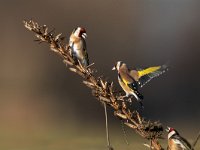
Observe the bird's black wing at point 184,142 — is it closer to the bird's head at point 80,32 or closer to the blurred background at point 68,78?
the bird's head at point 80,32

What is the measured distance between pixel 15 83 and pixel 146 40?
166cm

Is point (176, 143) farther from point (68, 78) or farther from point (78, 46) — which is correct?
point (68, 78)

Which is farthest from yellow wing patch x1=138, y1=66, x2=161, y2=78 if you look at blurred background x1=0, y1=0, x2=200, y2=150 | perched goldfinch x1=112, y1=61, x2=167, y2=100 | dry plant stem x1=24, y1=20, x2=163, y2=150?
blurred background x1=0, y1=0, x2=200, y2=150

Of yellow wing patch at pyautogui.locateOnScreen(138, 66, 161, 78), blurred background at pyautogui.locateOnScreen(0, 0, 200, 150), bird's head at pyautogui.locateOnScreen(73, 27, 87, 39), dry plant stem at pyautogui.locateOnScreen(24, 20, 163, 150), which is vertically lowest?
dry plant stem at pyautogui.locateOnScreen(24, 20, 163, 150)

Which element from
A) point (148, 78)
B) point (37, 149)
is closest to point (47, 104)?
point (37, 149)

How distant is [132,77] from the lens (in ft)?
3.01

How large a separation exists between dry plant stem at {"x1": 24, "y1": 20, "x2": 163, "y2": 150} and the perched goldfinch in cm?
5

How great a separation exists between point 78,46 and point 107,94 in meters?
0.17

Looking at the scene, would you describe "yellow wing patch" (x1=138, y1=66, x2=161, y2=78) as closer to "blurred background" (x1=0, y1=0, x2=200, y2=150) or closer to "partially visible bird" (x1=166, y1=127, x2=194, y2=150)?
"partially visible bird" (x1=166, y1=127, x2=194, y2=150)

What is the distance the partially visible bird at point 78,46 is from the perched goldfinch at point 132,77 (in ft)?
0.13

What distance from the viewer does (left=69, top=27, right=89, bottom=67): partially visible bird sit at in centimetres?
87

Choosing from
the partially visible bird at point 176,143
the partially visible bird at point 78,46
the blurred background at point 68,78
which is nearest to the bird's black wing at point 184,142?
the partially visible bird at point 176,143

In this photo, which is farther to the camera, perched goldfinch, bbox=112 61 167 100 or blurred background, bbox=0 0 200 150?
blurred background, bbox=0 0 200 150

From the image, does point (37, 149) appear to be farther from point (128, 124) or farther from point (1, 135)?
point (128, 124)
